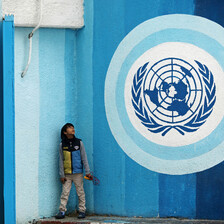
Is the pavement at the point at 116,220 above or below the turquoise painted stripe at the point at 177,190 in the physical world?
below

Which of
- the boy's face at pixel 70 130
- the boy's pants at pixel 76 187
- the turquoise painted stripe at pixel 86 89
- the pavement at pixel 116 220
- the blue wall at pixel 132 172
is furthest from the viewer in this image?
the turquoise painted stripe at pixel 86 89

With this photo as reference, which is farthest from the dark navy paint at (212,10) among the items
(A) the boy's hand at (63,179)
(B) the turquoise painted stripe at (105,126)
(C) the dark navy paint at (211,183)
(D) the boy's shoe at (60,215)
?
(D) the boy's shoe at (60,215)

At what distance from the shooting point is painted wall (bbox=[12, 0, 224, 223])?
24.2 feet

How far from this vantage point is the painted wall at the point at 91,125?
24.2 feet

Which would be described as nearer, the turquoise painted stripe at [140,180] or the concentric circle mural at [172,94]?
the concentric circle mural at [172,94]

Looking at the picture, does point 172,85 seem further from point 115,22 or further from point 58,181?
point 58,181

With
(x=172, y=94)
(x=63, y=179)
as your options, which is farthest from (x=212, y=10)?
(x=63, y=179)

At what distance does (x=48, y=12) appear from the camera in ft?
24.8

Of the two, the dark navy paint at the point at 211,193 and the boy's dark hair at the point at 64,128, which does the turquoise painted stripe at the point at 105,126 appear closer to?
the boy's dark hair at the point at 64,128

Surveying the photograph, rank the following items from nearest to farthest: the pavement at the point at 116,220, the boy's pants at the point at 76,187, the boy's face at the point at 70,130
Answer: the pavement at the point at 116,220
the boy's face at the point at 70,130
the boy's pants at the point at 76,187

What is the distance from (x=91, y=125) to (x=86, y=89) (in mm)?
563

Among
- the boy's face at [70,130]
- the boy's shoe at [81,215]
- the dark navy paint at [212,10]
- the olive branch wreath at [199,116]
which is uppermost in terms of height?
the dark navy paint at [212,10]

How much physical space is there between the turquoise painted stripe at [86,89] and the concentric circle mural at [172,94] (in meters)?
0.43

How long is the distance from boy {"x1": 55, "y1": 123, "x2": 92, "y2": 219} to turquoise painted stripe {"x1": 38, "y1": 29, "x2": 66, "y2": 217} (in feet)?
0.63
